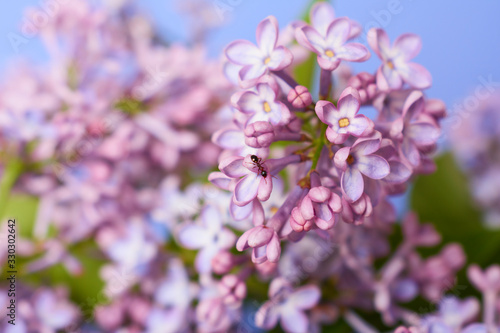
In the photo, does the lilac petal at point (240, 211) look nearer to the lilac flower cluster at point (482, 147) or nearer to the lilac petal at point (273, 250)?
the lilac petal at point (273, 250)

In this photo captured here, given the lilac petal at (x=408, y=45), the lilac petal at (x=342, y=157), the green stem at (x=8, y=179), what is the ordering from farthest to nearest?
the green stem at (x=8, y=179) < the lilac petal at (x=408, y=45) < the lilac petal at (x=342, y=157)

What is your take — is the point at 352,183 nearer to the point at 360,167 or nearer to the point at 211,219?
the point at 360,167

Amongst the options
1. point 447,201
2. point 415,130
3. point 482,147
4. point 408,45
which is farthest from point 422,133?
point 482,147

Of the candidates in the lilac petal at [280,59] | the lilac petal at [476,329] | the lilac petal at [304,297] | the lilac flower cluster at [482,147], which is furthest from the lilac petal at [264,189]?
the lilac flower cluster at [482,147]

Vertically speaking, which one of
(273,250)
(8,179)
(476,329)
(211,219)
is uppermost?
(8,179)

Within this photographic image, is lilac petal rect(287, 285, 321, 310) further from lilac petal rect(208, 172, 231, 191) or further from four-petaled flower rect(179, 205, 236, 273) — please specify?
lilac petal rect(208, 172, 231, 191)

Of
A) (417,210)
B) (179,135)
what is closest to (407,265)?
(417,210)
